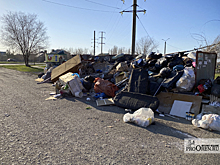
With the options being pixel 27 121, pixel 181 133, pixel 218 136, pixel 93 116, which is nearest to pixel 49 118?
pixel 27 121

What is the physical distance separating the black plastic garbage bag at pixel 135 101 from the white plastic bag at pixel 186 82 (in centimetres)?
115

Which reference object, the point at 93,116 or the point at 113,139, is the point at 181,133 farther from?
the point at 93,116

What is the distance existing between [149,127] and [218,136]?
55.7 inches

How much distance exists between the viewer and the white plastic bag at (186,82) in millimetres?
4832

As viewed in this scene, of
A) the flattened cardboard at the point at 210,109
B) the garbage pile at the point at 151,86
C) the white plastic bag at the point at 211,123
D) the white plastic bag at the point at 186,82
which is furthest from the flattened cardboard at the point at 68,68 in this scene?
the white plastic bag at the point at 211,123

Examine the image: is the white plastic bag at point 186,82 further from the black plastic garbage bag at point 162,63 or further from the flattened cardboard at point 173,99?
the black plastic garbage bag at point 162,63

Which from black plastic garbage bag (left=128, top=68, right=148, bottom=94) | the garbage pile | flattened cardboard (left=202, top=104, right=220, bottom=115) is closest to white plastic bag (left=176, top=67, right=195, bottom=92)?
the garbage pile

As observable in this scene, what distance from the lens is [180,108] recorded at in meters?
4.41

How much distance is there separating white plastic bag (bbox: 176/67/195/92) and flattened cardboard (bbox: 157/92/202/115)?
34 cm

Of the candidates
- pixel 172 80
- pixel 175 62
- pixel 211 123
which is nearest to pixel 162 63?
pixel 175 62

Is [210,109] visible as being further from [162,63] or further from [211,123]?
[162,63]

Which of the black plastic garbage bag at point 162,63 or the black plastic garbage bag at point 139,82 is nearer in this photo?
the black plastic garbage bag at point 139,82

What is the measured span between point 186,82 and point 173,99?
0.73 m

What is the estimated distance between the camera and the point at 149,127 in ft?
11.5
